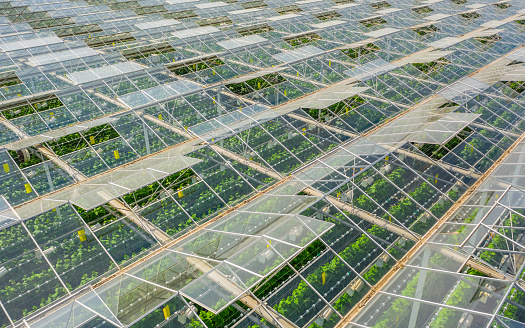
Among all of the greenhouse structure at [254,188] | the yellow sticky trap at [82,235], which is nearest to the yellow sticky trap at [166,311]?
the greenhouse structure at [254,188]

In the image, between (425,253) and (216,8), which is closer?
(425,253)

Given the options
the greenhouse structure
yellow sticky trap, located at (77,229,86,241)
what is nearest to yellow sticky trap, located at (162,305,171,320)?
the greenhouse structure

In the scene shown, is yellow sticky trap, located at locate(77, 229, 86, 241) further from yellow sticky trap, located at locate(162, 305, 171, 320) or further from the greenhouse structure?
yellow sticky trap, located at locate(162, 305, 171, 320)

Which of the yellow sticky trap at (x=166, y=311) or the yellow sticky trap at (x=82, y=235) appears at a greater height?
the yellow sticky trap at (x=166, y=311)

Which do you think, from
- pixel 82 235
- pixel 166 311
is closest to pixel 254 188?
pixel 82 235

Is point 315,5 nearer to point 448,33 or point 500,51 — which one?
point 448,33

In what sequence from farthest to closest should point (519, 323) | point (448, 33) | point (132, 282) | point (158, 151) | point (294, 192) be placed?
point (448, 33)
point (158, 151)
point (294, 192)
point (132, 282)
point (519, 323)

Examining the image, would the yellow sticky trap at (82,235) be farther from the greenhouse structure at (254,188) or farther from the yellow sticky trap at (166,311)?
the yellow sticky trap at (166,311)

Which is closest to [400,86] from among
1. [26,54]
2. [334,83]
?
[334,83]
